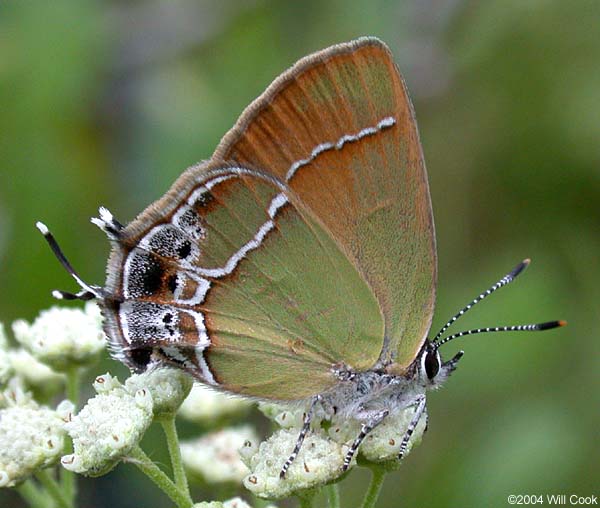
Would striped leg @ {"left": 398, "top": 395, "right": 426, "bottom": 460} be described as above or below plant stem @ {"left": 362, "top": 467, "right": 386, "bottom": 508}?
above

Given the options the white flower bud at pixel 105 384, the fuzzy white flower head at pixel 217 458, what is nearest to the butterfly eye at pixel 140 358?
the white flower bud at pixel 105 384

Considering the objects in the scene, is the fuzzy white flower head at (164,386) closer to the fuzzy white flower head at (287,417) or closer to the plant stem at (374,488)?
the fuzzy white flower head at (287,417)

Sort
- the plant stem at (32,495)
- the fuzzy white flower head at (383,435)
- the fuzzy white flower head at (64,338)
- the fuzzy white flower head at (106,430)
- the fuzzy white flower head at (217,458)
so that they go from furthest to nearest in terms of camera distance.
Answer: the fuzzy white flower head at (217,458) < the fuzzy white flower head at (64,338) < the plant stem at (32,495) < the fuzzy white flower head at (383,435) < the fuzzy white flower head at (106,430)

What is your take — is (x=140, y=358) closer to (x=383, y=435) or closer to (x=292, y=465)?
(x=292, y=465)

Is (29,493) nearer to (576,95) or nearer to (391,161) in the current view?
(391,161)

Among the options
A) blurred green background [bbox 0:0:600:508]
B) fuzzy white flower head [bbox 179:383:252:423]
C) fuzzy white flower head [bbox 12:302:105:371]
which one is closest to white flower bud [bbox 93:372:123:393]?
fuzzy white flower head [bbox 12:302:105:371]

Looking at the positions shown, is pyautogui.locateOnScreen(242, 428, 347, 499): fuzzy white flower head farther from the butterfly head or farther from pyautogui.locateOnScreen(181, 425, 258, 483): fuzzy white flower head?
pyautogui.locateOnScreen(181, 425, 258, 483): fuzzy white flower head
